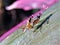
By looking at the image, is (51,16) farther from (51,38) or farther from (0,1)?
(0,1)

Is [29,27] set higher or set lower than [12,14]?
lower

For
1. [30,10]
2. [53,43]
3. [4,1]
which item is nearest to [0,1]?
[4,1]

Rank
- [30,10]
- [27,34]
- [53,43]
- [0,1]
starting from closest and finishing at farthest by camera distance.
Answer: [53,43]
[27,34]
[30,10]
[0,1]

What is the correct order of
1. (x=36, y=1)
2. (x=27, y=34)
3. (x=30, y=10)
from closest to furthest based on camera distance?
(x=27, y=34), (x=36, y=1), (x=30, y=10)

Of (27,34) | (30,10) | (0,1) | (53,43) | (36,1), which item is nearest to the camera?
A: (53,43)

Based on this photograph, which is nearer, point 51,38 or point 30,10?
point 51,38

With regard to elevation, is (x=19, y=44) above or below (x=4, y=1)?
below

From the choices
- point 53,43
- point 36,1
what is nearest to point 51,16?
point 53,43

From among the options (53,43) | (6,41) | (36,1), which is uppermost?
(36,1)

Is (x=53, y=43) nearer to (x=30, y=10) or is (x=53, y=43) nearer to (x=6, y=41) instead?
(x=6, y=41)
